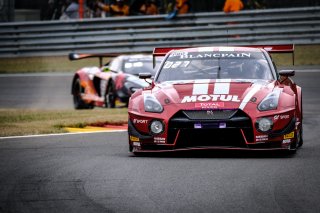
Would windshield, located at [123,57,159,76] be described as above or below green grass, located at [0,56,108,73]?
above

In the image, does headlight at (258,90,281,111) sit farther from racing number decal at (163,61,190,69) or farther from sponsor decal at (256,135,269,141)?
racing number decal at (163,61,190,69)

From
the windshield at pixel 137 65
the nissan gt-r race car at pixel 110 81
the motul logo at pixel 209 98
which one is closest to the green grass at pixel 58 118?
the nissan gt-r race car at pixel 110 81

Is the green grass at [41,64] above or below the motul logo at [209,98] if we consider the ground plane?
below

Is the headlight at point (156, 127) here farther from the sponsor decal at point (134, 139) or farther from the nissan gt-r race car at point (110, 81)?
the nissan gt-r race car at point (110, 81)

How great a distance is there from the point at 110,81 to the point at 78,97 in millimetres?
1740

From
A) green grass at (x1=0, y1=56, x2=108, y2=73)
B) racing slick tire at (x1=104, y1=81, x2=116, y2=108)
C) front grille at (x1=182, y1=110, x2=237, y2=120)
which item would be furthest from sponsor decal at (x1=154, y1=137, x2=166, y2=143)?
green grass at (x1=0, y1=56, x2=108, y2=73)

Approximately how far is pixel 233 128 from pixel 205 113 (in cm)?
31

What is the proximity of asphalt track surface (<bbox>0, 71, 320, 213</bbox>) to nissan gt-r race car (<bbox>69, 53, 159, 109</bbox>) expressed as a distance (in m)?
6.61

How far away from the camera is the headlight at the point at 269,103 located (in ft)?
33.0

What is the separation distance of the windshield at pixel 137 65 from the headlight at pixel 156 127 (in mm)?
8769

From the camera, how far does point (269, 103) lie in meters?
10.1

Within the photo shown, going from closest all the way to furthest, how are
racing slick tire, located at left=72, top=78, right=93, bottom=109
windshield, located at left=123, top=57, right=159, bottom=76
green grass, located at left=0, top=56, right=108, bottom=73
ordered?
windshield, located at left=123, top=57, right=159, bottom=76
racing slick tire, located at left=72, top=78, right=93, bottom=109
green grass, located at left=0, top=56, right=108, bottom=73

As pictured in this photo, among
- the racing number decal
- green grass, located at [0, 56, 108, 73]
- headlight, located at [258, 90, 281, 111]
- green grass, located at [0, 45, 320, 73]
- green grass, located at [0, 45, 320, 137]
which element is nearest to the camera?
headlight, located at [258, 90, 281, 111]

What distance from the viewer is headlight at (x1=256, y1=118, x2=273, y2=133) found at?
392 inches
